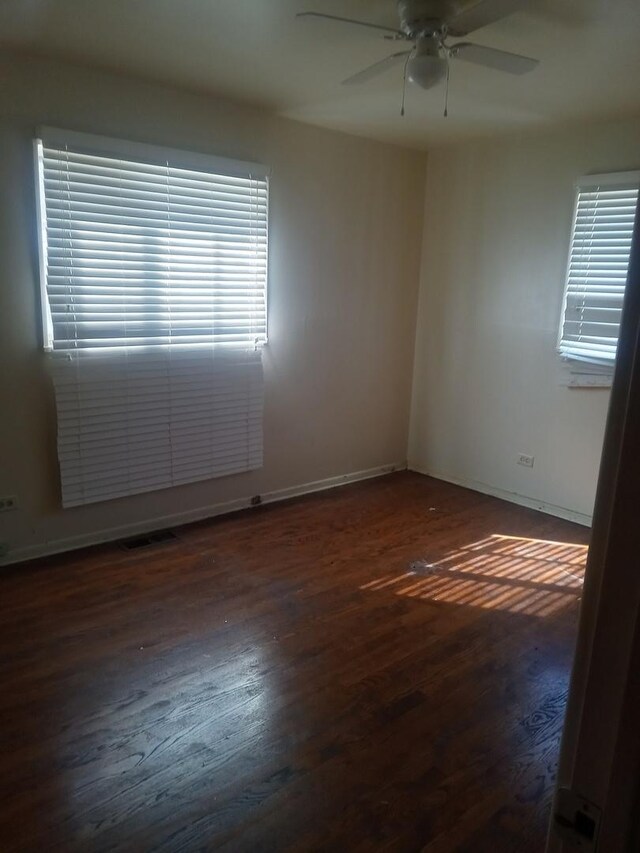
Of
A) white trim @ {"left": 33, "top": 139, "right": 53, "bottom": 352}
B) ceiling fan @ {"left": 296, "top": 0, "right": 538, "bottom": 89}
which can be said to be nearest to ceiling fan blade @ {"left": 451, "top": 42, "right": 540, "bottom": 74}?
ceiling fan @ {"left": 296, "top": 0, "right": 538, "bottom": 89}

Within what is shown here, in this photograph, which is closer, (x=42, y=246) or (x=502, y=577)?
(x=42, y=246)

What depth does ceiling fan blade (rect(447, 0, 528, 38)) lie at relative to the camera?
80.6 inches

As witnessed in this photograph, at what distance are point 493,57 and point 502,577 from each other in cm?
253

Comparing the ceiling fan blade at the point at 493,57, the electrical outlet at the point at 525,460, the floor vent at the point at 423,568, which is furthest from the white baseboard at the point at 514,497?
the ceiling fan blade at the point at 493,57

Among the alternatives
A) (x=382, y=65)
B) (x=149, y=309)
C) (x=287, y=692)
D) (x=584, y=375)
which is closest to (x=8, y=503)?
(x=149, y=309)

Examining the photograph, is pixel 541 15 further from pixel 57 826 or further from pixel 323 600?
pixel 57 826

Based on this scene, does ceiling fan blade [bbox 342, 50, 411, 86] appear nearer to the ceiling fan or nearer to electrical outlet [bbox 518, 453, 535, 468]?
the ceiling fan

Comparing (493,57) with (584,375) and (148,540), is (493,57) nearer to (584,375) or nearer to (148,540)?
(584,375)

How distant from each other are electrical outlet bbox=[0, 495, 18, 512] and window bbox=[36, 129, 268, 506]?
250mm

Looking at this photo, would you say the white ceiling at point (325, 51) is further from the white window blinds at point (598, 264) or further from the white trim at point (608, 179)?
the white window blinds at point (598, 264)

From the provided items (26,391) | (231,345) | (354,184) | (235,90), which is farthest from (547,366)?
(26,391)

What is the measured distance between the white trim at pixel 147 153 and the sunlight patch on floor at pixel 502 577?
2598 millimetres

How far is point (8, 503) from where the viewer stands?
323cm

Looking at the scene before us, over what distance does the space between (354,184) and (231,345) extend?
5.13ft
